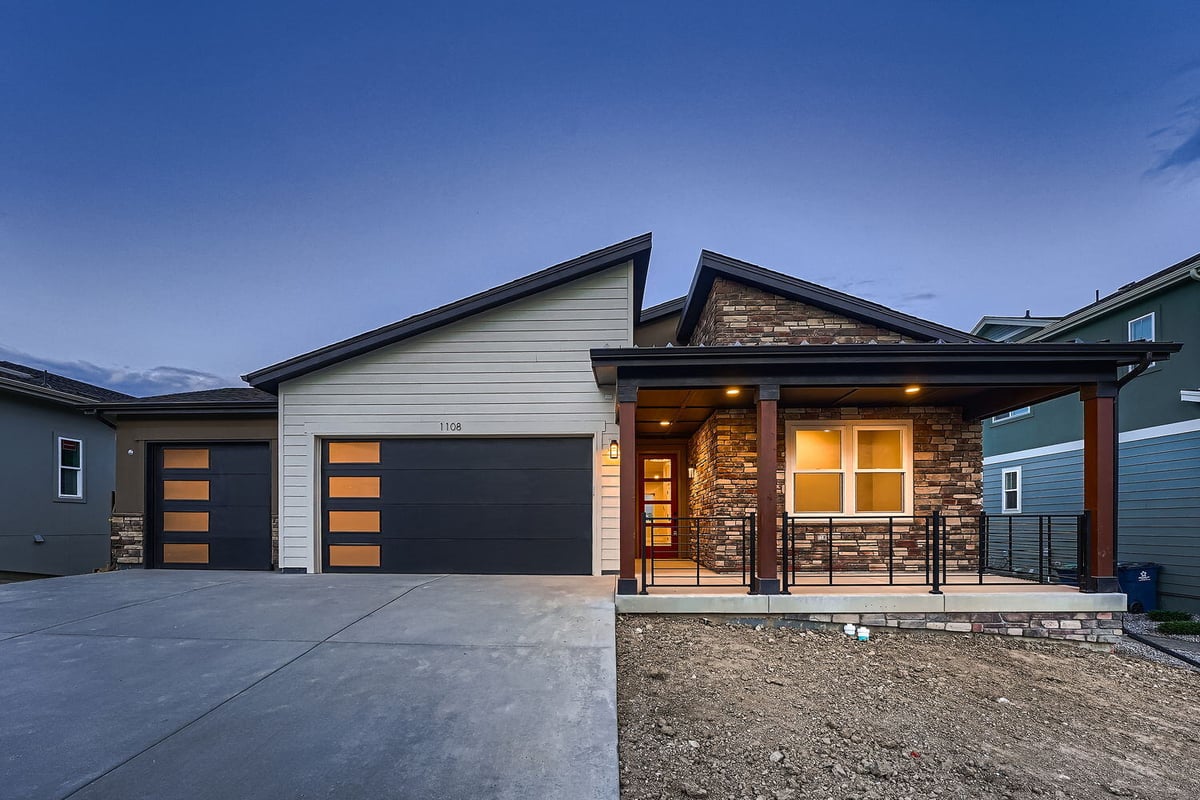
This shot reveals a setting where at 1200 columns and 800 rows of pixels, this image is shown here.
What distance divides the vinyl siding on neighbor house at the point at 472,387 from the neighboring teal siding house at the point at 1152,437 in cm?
791

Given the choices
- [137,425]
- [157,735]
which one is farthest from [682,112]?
[157,735]

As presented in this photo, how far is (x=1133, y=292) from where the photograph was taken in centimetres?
972

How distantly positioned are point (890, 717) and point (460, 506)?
233 inches

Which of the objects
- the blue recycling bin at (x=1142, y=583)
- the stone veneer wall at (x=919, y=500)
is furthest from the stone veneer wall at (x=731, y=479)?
the blue recycling bin at (x=1142, y=583)

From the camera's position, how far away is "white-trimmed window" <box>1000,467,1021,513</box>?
1291cm

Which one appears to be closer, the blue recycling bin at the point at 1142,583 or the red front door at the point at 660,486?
the blue recycling bin at the point at 1142,583

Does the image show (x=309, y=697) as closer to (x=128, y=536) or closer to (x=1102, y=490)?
(x=128, y=536)

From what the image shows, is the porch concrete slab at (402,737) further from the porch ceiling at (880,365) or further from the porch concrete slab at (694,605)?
the porch ceiling at (880,365)

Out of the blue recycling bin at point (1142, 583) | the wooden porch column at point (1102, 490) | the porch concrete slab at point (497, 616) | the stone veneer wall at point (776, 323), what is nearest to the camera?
the porch concrete slab at point (497, 616)

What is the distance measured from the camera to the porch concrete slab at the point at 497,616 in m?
4.66

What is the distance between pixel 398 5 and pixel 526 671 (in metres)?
13.2

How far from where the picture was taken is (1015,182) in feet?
50.1

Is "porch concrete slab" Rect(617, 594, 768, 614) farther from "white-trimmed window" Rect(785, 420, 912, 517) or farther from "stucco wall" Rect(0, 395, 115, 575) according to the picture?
"stucco wall" Rect(0, 395, 115, 575)

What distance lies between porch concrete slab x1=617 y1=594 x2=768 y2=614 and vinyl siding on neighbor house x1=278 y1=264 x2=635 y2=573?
2.48 meters
